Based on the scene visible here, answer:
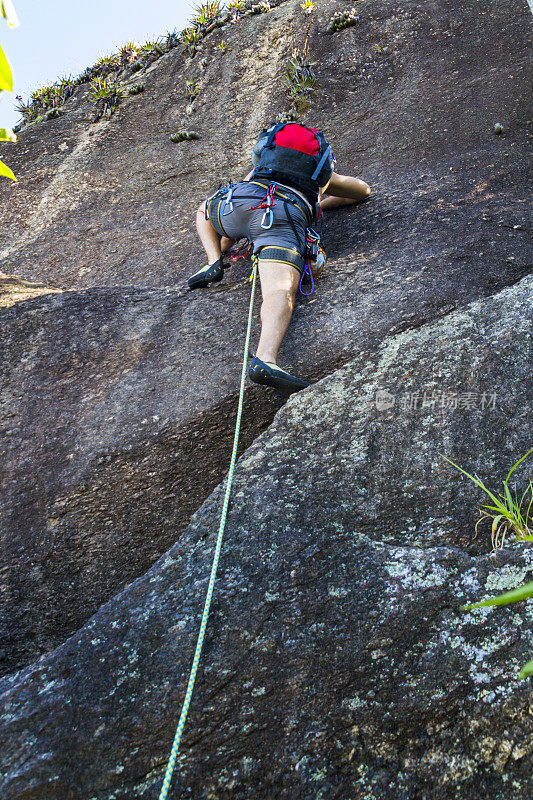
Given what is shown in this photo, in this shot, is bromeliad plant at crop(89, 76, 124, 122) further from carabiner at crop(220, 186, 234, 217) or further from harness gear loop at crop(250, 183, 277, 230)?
harness gear loop at crop(250, 183, 277, 230)

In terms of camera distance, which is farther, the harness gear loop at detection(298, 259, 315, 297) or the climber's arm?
the climber's arm

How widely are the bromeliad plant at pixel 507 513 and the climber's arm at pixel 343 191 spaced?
350cm

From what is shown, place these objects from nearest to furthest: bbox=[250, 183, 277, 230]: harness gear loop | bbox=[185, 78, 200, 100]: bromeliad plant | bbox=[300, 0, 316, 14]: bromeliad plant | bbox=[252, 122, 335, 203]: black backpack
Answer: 1. bbox=[250, 183, 277, 230]: harness gear loop
2. bbox=[252, 122, 335, 203]: black backpack
3. bbox=[185, 78, 200, 100]: bromeliad plant
4. bbox=[300, 0, 316, 14]: bromeliad plant

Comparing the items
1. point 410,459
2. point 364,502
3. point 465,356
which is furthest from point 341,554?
point 465,356

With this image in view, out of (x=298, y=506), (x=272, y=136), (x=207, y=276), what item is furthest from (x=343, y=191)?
(x=298, y=506)

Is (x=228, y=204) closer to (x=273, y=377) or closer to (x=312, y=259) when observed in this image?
(x=312, y=259)

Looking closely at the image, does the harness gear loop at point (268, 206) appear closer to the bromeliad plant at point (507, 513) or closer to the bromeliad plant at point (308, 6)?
the bromeliad plant at point (507, 513)

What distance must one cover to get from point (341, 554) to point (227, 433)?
4.74 feet

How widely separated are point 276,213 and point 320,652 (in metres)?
3.35

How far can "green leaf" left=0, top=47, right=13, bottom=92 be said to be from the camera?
1412mm

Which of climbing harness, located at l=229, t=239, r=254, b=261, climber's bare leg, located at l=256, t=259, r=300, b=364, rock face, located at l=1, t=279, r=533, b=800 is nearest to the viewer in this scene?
rock face, located at l=1, t=279, r=533, b=800

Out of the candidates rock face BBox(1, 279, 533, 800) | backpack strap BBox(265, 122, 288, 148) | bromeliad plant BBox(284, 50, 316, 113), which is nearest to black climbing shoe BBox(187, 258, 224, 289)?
backpack strap BBox(265, 122, 288, 148)

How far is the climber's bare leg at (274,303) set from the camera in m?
3.90

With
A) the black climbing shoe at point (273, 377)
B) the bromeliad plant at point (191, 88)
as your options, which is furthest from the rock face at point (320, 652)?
the bromeliad plant at point (191, 88)
